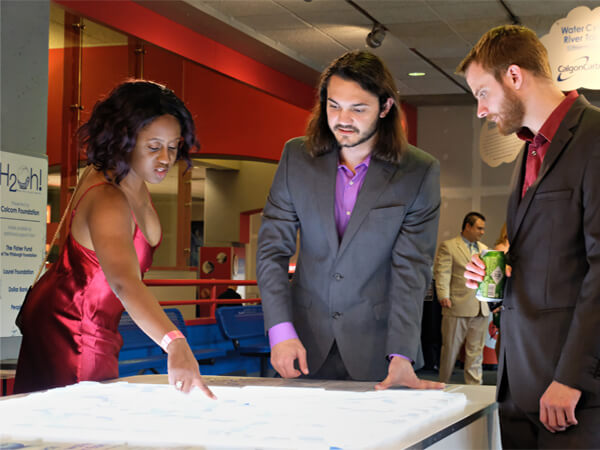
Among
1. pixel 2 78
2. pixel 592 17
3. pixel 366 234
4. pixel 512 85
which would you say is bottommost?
pixel 366 234

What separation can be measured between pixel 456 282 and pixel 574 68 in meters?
2.71

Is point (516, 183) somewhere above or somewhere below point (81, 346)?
above

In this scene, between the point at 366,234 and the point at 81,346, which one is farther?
the point at 366,234

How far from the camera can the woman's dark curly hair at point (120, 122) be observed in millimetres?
1938

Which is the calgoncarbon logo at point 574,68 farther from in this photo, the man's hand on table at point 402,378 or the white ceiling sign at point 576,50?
the man's hand on table at point 402,378

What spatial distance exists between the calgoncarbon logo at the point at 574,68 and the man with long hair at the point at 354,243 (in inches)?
144

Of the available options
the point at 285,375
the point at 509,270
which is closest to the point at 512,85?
the point at 509,270

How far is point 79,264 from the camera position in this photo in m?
1.87

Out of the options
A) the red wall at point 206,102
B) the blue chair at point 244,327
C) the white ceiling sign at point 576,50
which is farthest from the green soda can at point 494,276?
the red wall at point 206,102

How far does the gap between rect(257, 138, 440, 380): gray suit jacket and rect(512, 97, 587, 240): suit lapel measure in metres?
0.43

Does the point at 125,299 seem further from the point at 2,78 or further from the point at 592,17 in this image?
the point at 592,17

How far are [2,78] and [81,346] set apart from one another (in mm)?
2686

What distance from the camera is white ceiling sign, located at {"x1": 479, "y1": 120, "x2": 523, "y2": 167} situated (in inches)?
275

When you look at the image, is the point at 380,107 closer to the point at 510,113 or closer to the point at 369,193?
the point at 369,193
